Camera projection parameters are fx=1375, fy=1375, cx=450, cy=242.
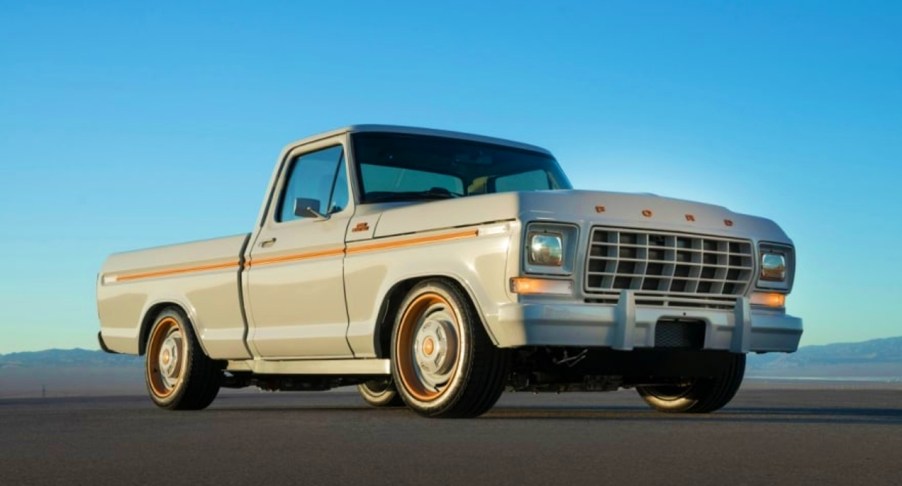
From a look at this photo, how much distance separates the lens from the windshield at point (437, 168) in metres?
9.93

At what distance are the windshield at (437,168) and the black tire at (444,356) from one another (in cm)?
124

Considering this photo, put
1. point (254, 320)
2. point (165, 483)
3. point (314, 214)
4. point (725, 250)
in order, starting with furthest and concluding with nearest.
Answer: point (254, 320) < point (314, 214) < point (725, 250) < point (165, 483)

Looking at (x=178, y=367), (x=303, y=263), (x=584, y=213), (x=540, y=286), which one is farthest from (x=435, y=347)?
(x=178, y=367)

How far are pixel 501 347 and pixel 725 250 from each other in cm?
180

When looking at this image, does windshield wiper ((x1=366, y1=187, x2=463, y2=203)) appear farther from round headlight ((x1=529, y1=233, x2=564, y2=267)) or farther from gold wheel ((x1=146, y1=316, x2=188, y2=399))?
gold wheel ((x1=146, y1=316, x2=188, y2=399))

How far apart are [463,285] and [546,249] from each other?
1.89ft

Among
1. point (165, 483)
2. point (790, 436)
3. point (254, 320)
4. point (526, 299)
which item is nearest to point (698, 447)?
point (790, 436)

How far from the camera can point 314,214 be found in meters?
9.85

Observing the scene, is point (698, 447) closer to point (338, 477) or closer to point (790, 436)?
point (790, 436)

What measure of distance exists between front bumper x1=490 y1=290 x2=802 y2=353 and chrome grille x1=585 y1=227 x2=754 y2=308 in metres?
0.13

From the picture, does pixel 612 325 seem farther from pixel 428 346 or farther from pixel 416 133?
pixel 416 133

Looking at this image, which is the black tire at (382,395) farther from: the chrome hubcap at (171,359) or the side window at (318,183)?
the side window at (318,183)

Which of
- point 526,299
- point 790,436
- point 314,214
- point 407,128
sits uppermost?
point 407,128

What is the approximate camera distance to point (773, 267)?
31.0 feet
